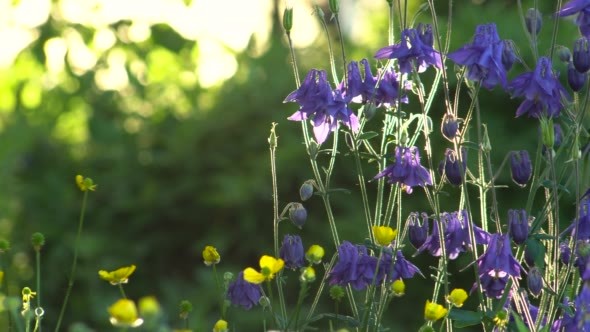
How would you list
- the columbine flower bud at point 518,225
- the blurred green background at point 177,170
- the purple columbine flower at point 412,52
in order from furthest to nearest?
the blurred green background at point 177,170 → the purple columbine flower at point 412,52 → the columbine flower bud at point 518,225

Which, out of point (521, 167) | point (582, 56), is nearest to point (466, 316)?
point (521, 167)

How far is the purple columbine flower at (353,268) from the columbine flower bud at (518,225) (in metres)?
0.31

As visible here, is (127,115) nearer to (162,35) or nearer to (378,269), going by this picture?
(162,35)

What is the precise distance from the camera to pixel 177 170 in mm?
5473

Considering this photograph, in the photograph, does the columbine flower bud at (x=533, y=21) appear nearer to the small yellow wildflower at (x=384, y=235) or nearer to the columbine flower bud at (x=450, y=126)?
the columbine flower bud at (x=450, y=126)

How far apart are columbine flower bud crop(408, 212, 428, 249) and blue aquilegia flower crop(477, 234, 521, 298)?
0.13 meters

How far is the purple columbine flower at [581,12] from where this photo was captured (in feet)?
8.13

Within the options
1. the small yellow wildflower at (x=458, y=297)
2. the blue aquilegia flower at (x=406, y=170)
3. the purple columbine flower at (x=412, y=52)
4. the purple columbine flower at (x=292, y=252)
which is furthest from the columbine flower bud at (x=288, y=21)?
the small yellow wildflower at (x=458, y=297)

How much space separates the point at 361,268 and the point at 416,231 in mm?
142

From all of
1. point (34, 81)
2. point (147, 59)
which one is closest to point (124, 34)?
point (147, 59)

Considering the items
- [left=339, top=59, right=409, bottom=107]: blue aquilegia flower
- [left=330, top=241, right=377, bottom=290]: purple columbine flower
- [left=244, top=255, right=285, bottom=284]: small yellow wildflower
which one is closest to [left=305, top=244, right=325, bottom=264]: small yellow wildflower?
[left=244, top=255, right=285, bottom=284]: small yellow wildflower

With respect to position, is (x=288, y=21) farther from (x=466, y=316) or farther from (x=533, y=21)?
(x=466, y=316)

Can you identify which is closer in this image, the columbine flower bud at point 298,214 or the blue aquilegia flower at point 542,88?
the blue aquilegia flower at point 542,88

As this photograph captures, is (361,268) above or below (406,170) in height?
below
